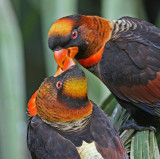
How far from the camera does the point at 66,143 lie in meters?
1.97

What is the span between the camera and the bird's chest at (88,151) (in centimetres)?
195

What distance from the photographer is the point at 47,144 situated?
198 centimetres

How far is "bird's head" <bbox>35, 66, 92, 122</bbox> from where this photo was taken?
78.0 inches

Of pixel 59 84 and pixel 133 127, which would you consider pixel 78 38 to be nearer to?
pixel 59 84

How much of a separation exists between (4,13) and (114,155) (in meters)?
1.36

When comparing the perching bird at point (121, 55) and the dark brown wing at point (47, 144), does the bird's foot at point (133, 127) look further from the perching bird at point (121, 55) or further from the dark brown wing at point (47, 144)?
the dark brown wing at point (47, 144)

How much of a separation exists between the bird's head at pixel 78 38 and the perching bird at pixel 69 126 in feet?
0.58

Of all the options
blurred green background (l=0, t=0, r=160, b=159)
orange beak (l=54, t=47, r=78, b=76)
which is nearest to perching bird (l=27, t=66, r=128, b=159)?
orange beak (l=54, t=47, r=78, b=76)

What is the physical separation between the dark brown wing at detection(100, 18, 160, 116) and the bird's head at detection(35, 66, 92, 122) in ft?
1.23

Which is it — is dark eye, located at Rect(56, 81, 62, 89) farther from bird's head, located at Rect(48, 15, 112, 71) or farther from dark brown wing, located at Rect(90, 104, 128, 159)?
dark brown wing, located at Rect(90, 104, 128, 159)

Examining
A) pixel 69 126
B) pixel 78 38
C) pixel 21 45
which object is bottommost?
pixel 69 126

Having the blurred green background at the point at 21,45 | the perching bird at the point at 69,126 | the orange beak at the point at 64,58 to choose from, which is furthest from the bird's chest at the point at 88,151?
the blurred green background at the point at 21,45

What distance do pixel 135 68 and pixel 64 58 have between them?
51cm

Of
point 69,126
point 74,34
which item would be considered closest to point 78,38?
point 74,34
